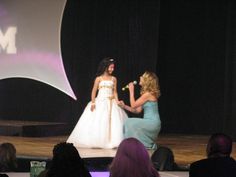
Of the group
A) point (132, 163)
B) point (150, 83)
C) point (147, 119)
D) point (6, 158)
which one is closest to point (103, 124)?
point (147, 119)

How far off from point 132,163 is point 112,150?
4.83 meters

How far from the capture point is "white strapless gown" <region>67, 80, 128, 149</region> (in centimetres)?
757

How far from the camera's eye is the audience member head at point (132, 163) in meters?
2.48

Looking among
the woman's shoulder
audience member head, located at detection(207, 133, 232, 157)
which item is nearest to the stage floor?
the woman's shoulder

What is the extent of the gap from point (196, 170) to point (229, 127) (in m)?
6.77

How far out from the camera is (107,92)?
773 centimetres

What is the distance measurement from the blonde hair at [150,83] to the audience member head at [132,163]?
15.3 feet

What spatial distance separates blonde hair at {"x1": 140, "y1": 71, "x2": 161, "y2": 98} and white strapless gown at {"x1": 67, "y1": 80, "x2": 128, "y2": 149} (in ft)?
1.89

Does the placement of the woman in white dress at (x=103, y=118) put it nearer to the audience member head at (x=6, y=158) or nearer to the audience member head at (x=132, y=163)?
the audience member head at (x=6, y=158)

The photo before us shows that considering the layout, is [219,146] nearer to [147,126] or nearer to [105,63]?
[147,126]

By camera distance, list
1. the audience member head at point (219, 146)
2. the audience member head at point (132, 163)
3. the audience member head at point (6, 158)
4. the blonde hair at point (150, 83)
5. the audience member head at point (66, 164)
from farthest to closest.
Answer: the blonde hair at point (150, 83), the audience member head at point (6, 158), the audience member head at point (219, 146), the audience member head at point (66, 164), the audience member head at point (132, 163)

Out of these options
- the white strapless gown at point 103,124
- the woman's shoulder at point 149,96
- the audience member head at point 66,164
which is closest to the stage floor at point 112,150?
the white strapless gown at point 103,124

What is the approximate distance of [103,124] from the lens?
25.0ft

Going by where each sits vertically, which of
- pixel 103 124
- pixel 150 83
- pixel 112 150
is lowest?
pixel 112 150
